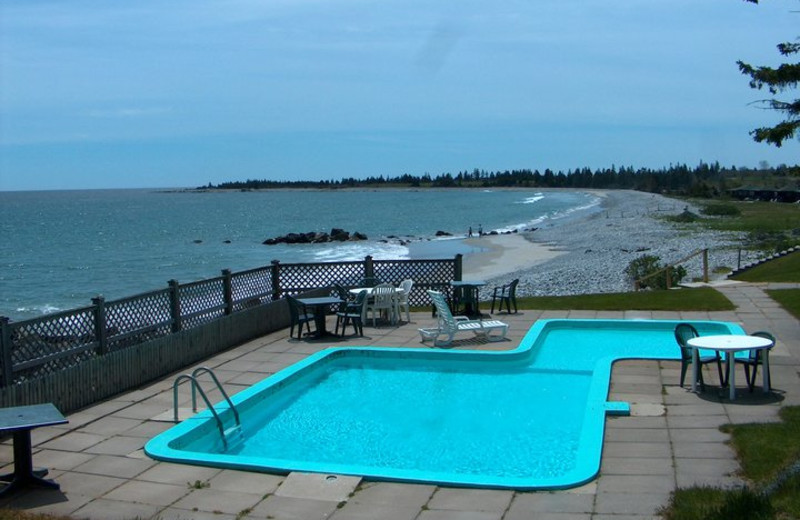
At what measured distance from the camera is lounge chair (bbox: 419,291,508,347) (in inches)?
495

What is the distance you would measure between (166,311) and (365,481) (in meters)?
5.82

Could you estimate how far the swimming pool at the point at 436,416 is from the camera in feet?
23.8

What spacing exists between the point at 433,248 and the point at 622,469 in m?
48.3

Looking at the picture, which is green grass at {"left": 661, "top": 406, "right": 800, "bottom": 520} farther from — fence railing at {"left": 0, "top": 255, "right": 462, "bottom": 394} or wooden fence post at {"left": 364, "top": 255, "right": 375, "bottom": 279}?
wooden fence post at {"left": 364, "top": 255, "right": 375, "bottom": 279}

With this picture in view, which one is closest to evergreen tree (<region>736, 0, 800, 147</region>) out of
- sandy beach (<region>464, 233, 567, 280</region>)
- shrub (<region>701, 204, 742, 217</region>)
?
sandy beach (<region>464, 233, 567, 280</region>)

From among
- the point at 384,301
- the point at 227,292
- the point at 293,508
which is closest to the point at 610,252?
the point at 384,301

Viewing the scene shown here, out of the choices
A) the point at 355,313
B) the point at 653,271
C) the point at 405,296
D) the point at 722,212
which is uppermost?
the point at 722,212

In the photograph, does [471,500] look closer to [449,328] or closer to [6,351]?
[6,351]

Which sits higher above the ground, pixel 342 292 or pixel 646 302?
pixel 342 292

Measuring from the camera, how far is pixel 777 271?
21578 millimetres

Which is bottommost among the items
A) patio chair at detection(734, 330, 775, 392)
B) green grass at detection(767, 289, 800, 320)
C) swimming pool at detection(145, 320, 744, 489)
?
swimming pool at detection(145, 320, 744, 489)

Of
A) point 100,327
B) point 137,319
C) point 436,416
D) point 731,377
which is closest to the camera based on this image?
point 731,377

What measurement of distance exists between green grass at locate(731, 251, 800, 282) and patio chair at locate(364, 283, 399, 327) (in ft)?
34.7

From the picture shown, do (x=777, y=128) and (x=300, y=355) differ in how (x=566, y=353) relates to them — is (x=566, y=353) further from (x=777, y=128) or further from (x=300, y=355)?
(x=777, y=128)
